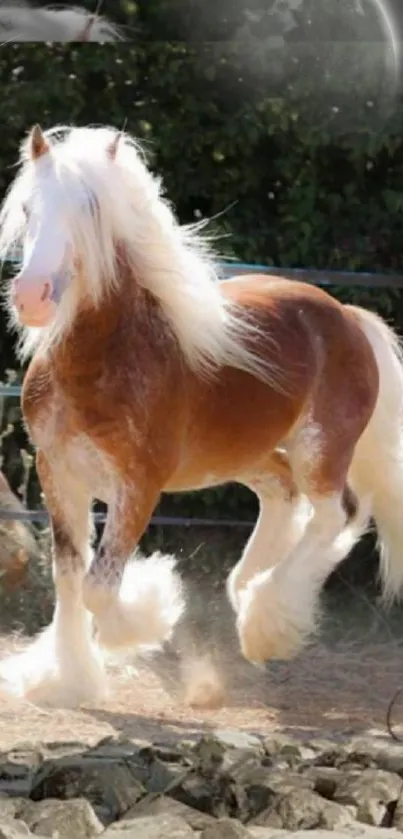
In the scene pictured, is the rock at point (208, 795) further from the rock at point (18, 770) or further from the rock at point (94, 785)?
the rock at point (18, 770)

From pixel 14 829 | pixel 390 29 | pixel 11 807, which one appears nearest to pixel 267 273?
pixel 390 29

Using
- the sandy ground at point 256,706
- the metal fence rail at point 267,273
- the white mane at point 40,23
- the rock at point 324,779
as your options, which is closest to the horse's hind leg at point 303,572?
the sandy ground at point 256,706

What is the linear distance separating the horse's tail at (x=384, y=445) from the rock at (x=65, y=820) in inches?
77.6

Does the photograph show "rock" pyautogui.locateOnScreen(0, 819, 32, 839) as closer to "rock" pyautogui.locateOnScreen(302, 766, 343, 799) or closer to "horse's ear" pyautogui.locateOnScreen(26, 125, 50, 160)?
"rock" pyautogui.locateOnScreen(302, 766, 343, 799)

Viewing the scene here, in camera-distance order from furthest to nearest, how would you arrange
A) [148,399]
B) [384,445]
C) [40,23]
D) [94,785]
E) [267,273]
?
[267,273] → [40,23] → [384,445] → [148,399] → [94,785]

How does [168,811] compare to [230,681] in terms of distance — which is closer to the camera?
[168,811]

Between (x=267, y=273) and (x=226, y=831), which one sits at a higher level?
(x=267, y=273)

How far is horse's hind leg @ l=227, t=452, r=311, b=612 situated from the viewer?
421 cm

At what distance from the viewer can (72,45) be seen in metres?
5.25

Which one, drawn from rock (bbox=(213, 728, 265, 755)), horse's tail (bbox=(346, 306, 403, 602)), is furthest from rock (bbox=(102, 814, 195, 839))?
horse's tail (bbox=(346, 306, 403, 602))

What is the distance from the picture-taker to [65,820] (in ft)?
8.33

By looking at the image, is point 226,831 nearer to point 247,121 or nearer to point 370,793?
point 370,793

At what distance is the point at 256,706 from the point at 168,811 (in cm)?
149

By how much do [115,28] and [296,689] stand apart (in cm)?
228
